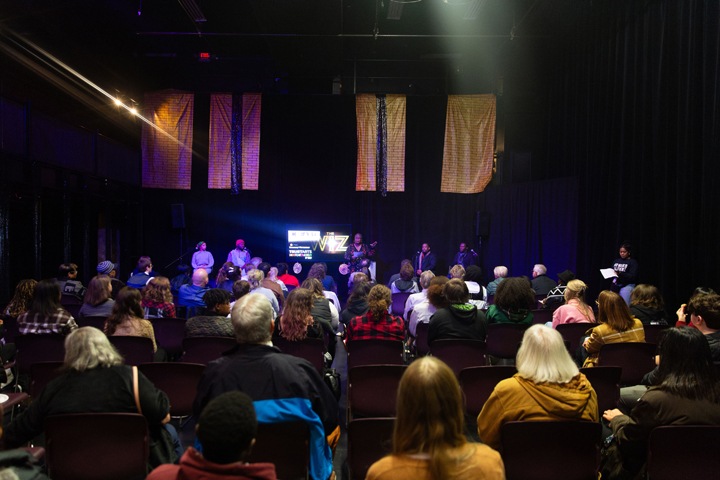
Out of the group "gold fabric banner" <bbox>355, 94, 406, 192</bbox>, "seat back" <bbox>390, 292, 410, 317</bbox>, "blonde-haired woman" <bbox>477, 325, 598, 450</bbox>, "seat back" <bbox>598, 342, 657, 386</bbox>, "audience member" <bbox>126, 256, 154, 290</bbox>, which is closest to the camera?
"blonde-haired woman" <bbox>477, 325, 598, 450</bbox>

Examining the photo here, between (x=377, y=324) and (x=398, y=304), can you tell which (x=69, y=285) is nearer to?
(x=398, y=304)

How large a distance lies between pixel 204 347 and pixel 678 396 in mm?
3429

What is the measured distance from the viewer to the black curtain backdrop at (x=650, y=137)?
7117 millimetres

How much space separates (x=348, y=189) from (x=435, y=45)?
449cm

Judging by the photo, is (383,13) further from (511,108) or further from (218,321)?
(218,321)

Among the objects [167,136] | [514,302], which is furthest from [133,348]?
[167,136]

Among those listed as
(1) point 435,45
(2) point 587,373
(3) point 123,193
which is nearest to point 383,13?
(1) point 435,45

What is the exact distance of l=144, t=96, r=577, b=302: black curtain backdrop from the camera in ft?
48.0

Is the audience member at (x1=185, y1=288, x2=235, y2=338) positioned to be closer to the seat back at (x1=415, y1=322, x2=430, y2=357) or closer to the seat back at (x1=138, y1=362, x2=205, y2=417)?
the seat back at (x1=138, y1=362, x2=205, y2=417)

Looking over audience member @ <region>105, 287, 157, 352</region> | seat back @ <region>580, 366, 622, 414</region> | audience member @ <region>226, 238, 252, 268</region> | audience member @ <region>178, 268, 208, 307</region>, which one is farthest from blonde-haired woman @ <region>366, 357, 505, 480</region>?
audience member @ <region>226, 238, 252, 268</region>

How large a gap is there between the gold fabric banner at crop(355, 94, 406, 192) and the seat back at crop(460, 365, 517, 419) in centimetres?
1013

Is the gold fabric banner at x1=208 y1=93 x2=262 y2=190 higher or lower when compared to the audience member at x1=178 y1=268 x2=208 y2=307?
higher

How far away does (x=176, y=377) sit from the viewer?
3709 mm

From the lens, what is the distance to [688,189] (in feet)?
24.6
